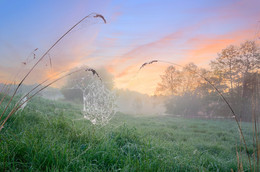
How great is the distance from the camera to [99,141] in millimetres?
3389

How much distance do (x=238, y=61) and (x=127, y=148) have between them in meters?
15.5

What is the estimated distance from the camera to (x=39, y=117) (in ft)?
15.4

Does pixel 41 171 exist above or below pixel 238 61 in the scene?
below

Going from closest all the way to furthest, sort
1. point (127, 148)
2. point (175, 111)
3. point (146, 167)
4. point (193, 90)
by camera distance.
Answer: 1. point (146, 167)
2. point (127, 148)
3. point (193, 90)
4. point (175, 111)

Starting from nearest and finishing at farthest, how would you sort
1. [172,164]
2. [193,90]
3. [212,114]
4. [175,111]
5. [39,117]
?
[172,164], [39,117], [212,114], [193,90], [175,111]

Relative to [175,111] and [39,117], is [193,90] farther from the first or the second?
[39,117]

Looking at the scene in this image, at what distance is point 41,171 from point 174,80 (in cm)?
2964

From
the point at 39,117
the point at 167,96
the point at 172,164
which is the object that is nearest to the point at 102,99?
the point at 39,117

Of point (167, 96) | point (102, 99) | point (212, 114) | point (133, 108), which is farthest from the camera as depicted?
point (133, 108)

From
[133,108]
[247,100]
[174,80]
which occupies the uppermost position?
[174,80]

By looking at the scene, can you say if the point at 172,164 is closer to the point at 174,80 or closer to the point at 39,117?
the point at 39,117

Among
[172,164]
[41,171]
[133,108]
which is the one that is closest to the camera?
[41,171]

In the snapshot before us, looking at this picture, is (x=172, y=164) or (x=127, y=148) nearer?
(x=172, y=164)

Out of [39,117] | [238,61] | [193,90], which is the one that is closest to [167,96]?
[193,90]
